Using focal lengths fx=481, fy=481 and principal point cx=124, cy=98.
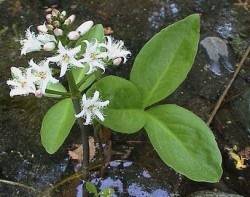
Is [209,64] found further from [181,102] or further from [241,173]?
[241,173]

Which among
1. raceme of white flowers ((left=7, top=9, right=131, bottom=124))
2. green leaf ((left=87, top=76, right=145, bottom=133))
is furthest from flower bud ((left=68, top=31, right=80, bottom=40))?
green leaf ((left=87, top=76, right=145, bottom=133))

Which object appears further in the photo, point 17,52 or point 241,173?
point 17,52

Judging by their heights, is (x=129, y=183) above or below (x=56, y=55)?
below

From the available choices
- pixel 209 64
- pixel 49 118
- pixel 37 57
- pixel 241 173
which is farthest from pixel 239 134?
pixel 37 57

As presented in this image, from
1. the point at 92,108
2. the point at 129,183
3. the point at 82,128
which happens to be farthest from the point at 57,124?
the point at 129,183

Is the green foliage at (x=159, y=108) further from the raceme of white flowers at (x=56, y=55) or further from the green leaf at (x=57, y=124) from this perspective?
the raceme of white flowers at (x=56, y=55)

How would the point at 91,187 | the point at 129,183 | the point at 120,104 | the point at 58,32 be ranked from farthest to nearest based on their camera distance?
the point at 129,183, the point at 91,187, the point at 120,104, the point at 58,32

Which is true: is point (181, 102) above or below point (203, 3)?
below

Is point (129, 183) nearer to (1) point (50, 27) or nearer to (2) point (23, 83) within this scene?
(2) point (23, 83)
